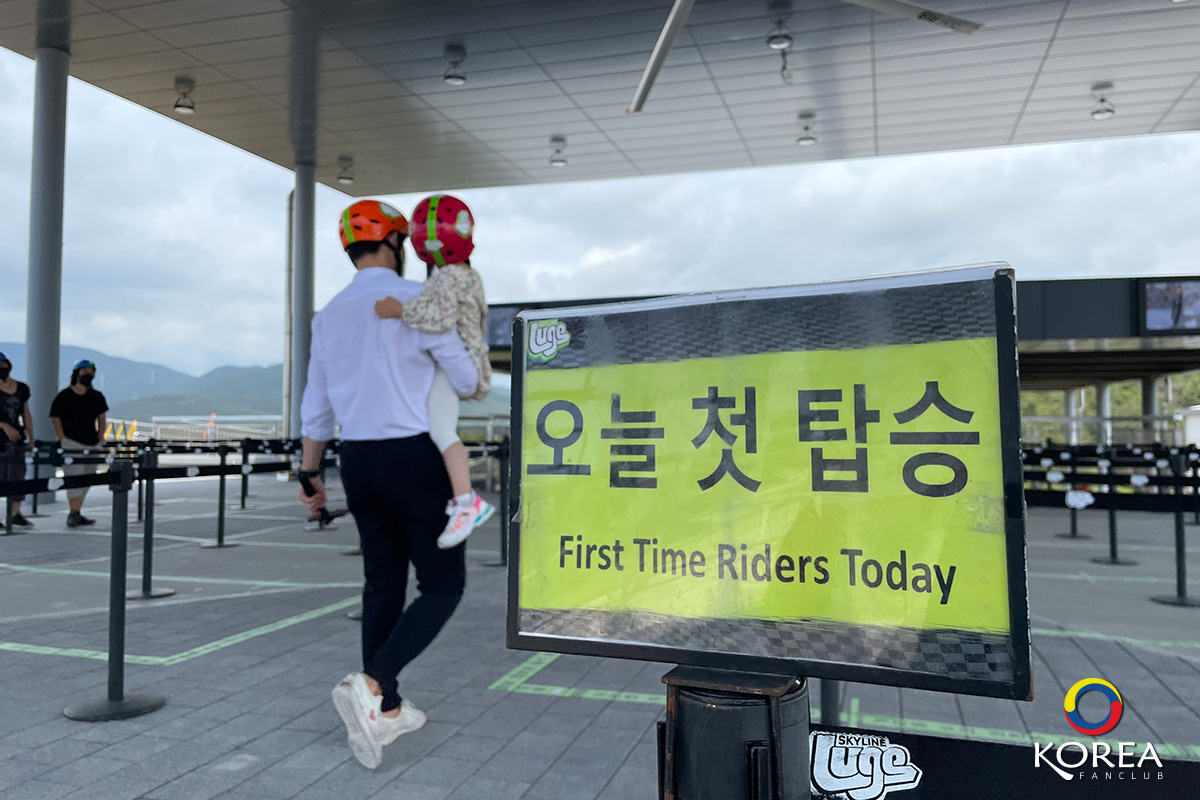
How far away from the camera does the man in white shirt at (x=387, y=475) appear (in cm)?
274

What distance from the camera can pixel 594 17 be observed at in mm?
10617

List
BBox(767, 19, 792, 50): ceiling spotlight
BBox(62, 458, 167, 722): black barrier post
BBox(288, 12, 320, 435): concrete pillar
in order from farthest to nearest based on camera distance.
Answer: BBox(288, 12, 320, 435): concrete pillar < BBox(767, 19, 792, 50): ceiling spotlight < BBox(62, 458, 167, 722): black barrier post

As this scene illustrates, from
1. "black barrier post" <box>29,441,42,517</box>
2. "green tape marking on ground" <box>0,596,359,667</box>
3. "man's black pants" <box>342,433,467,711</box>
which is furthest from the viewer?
"black barrier post" <box>29,441,42,517</box>

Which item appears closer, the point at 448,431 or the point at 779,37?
the point at 448,431

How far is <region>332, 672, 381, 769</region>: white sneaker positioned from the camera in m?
2.68

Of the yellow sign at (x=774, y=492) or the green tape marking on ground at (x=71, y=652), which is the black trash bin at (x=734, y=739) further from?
the green tape marking on ground at (x=71, y=652)

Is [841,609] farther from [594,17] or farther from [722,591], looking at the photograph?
[594,17]

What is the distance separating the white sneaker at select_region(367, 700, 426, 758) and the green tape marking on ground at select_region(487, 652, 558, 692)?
0.54 meters

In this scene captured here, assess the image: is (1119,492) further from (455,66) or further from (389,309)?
(455,66)

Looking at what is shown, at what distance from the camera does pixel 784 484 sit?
5.16ft

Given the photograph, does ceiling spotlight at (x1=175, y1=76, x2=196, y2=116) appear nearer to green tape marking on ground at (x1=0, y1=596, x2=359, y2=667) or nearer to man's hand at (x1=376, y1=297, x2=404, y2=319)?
green tape marking on ground at (x1=0, y1=596, x2=359, y2=667)

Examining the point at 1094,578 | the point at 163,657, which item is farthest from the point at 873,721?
the point at 1094,578

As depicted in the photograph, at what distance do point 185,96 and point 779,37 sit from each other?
30.1ft

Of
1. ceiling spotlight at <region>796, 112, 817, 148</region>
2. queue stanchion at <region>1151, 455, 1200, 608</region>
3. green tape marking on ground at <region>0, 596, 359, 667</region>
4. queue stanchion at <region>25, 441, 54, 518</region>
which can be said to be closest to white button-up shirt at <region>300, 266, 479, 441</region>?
green tape marking on ground at <region>0, 596, 359, 667</region>
